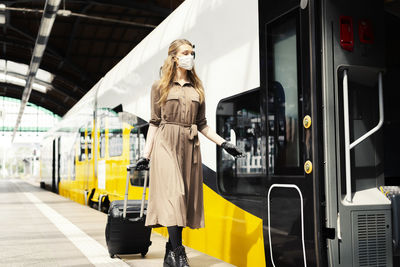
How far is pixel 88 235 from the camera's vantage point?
251 inches

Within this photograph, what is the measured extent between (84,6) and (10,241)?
15.5 m

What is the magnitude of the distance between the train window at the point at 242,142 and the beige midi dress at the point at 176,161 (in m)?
0.38

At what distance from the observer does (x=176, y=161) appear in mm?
3357

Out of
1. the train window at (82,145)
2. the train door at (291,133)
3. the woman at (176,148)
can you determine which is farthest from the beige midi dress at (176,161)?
the train window at (82,145)

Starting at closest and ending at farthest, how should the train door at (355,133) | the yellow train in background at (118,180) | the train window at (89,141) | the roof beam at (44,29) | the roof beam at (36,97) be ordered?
the train door at (355,133) → the yellow train in background at (118,180) → the train window at (89,141) → the roof beam at (44,29) → the roof beam at (36,97)

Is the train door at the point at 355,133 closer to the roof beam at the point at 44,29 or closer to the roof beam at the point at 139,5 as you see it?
the roof beam at the point at 44,29

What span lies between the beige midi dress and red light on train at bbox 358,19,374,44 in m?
1.18

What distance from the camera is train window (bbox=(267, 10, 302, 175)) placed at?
291cm

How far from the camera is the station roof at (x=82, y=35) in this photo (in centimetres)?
1941

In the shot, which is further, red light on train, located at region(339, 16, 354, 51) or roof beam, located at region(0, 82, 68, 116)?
roof beam, located at region(0, 82, 68, 116)

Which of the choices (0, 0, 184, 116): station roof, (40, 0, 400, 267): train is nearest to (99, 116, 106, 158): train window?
(40, 0, 400, 267): train

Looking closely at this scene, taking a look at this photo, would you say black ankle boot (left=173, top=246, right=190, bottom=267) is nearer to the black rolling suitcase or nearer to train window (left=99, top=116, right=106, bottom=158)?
the black rolling suitcase

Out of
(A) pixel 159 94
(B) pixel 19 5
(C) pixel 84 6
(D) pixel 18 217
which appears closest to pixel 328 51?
(A) pixel 159 94

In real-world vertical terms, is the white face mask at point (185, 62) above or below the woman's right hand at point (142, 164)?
above
